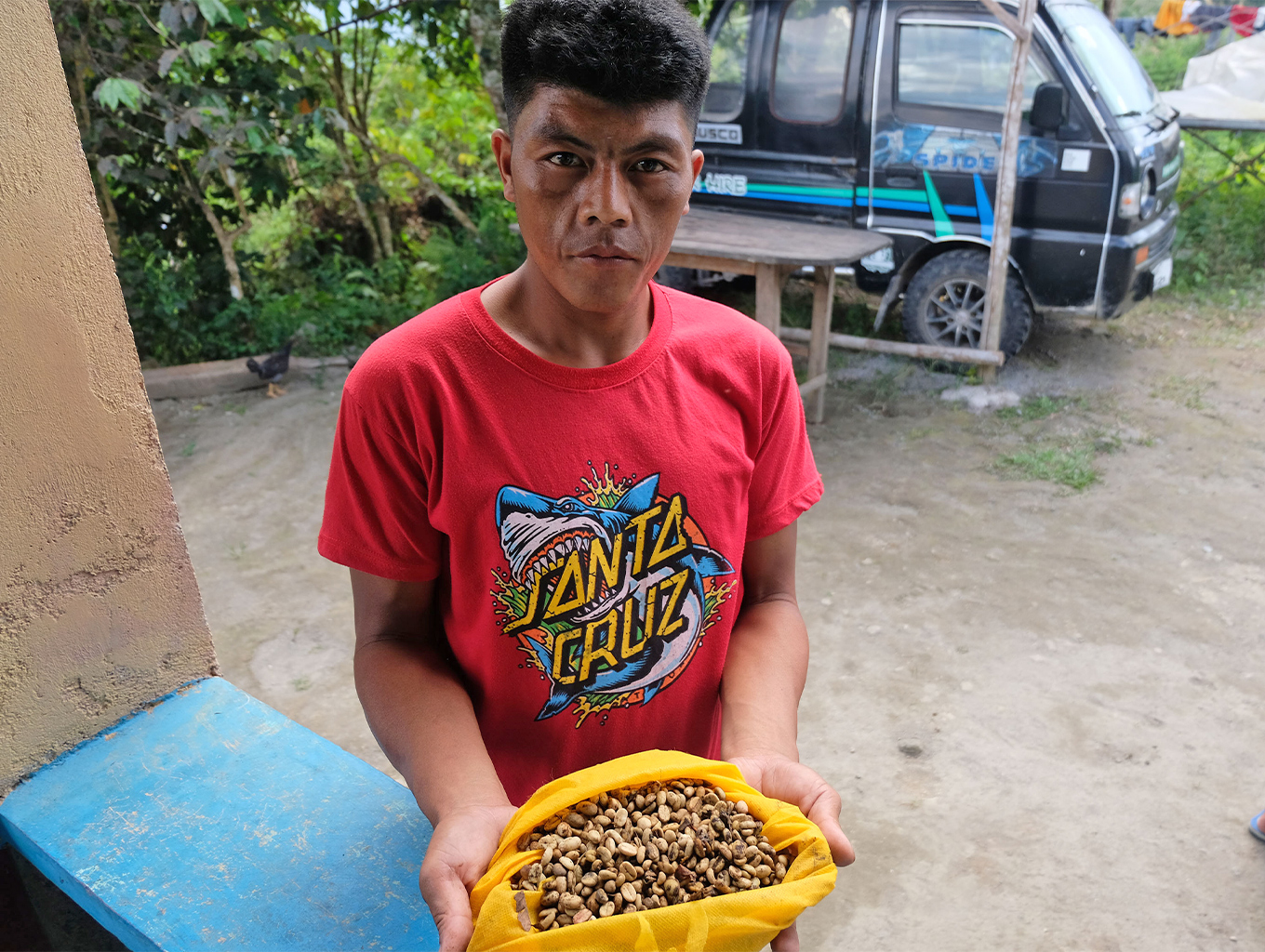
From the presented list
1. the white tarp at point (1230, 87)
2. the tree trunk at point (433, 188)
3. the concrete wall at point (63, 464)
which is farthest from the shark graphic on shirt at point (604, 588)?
the white tarp at point (1230, 87)

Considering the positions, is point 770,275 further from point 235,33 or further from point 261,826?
point 261,826

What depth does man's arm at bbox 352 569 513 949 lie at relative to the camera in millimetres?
1213

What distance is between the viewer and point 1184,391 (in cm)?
596

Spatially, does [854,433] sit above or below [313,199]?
below

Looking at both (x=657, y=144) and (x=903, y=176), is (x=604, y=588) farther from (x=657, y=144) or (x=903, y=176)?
(x=903, y=176)

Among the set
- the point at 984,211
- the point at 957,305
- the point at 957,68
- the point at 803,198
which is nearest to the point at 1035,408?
the point at 957,305

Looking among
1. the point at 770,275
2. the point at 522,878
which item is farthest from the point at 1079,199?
the point at 522,878

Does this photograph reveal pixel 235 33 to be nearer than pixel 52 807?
No

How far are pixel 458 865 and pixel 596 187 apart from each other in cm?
85

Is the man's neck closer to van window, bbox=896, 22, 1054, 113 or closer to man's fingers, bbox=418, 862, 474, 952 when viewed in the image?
man's fingers, bbox=418, 862, 474, 952

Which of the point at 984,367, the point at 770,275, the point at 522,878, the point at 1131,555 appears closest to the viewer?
the point at 522,878

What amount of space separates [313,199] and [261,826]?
6830 mm

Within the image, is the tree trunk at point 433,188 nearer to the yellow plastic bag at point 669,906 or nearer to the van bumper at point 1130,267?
the van bumper at point 1130,267

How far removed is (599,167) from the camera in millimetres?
1261
